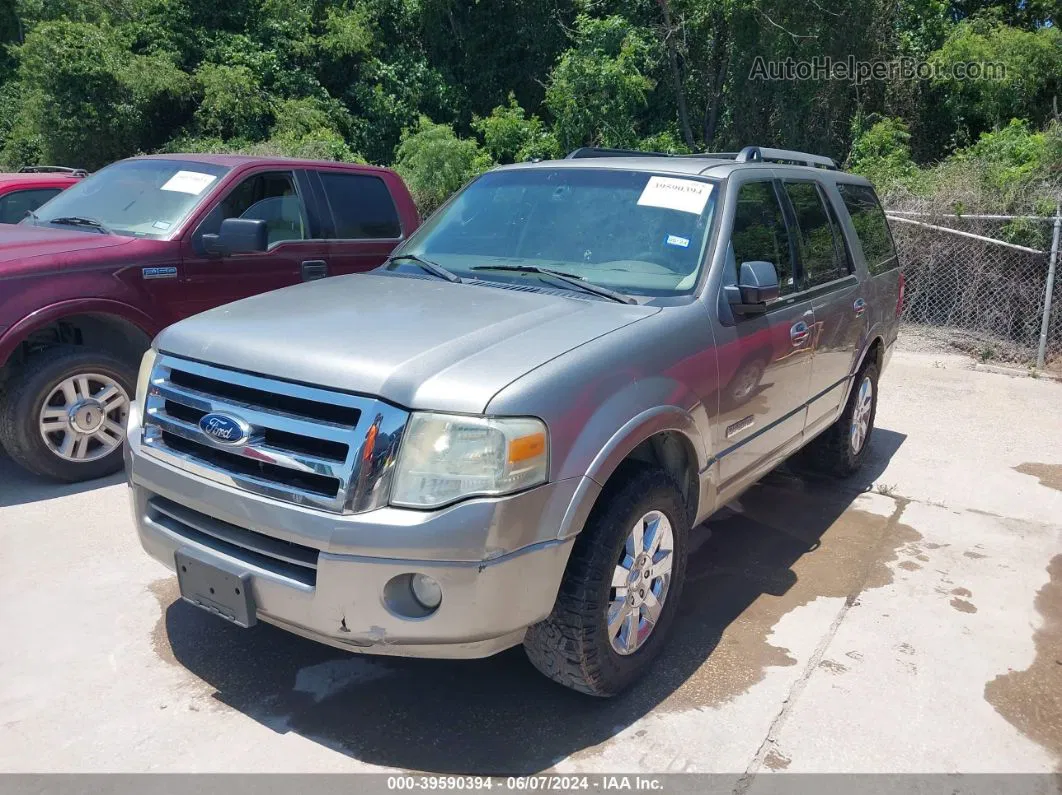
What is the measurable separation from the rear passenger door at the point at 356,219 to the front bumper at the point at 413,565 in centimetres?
383

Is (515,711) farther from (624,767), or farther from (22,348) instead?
(22,348)

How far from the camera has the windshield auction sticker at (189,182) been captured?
5.78 m

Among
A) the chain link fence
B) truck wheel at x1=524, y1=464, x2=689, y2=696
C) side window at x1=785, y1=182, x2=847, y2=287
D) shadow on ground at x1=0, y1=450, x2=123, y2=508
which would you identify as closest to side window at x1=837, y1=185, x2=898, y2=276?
side window at x1=785, y1=182, x2=847, y2=287

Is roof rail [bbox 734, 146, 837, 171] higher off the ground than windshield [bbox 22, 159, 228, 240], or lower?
higher

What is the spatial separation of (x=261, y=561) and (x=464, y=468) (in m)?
0.77

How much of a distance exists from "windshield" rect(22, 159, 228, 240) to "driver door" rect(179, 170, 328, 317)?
178 mm

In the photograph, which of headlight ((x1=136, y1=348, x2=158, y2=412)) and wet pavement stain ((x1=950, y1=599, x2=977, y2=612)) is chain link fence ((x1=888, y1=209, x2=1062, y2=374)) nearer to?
wet pavement stain ((x1=950, y1=599, x2=977, y2=612))

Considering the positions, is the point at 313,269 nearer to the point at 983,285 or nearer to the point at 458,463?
the point at 458,463

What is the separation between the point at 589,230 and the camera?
3900 millimetres

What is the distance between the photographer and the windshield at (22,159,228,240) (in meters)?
5.65

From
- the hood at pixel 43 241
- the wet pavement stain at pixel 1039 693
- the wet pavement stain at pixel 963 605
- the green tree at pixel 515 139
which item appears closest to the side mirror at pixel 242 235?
the hood at pixel 43 241

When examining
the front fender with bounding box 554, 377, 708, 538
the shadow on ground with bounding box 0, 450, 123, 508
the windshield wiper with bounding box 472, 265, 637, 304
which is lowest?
the shadow on ground with bounding box 0, 450, 123, 508

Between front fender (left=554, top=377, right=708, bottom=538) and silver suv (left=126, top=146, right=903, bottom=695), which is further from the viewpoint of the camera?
front fender (left=554, top=377, right=708, bottom=538)

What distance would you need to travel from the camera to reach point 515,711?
10.4 feet
